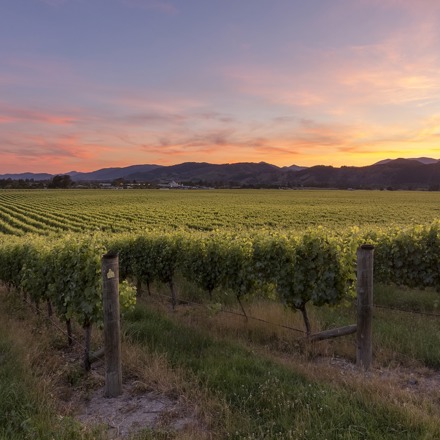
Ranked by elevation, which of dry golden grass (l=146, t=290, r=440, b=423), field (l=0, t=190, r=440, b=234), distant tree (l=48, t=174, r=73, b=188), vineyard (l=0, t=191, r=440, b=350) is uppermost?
distant tree (l=48, t=174, r=73, b=188)

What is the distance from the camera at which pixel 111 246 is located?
13.8m

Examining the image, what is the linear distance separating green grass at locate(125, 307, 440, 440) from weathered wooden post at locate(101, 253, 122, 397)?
96 centimetres

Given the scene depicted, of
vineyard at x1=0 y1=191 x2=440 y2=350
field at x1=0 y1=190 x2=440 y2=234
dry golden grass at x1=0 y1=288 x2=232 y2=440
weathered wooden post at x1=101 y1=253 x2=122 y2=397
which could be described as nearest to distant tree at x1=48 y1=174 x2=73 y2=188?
field at x1=0 y1=190 x2=440 y2=234

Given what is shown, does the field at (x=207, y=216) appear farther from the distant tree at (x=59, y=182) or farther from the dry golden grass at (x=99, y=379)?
the distant tree at (x=59, y=182)

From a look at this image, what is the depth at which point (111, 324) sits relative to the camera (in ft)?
17.0

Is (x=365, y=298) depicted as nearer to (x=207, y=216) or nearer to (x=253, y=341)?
(x=253, y=341)

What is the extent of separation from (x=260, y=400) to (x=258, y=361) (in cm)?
122

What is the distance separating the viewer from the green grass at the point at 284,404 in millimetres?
3789

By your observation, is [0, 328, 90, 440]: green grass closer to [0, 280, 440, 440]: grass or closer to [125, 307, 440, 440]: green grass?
[0, 280, 440, 440]: grass

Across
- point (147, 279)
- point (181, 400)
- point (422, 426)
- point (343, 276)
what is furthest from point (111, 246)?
point (422, 426)

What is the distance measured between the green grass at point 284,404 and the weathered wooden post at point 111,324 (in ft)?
3.16

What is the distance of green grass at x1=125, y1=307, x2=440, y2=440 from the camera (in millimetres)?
3789

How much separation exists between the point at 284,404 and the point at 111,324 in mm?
2376

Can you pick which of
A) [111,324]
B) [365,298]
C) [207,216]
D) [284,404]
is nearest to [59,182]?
[207,216]
